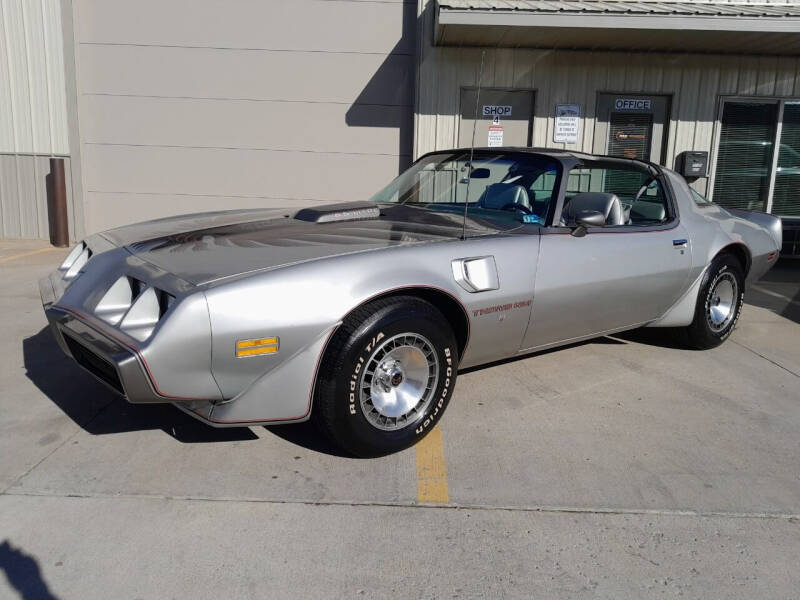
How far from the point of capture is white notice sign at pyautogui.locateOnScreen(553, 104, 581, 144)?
30.7 ft

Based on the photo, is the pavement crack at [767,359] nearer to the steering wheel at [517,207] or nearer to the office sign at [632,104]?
the steering wheel at [517,207]

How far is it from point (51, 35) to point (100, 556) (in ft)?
31.4

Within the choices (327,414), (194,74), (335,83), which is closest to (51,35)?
(194,74)

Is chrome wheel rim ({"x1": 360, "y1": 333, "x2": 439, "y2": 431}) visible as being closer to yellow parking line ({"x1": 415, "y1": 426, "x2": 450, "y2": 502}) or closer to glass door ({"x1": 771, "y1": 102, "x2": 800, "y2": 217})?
yellow parking line ({"x1": 415, "y1": 426, "x2": 450, "y2": 502})

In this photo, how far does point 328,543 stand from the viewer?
8.56 ft

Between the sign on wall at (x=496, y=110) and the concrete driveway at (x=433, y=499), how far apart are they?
5.78 metres

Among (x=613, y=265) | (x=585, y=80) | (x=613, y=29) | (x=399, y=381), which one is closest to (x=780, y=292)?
(x=613, y=29)

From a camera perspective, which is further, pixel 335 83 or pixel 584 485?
pixel 335 83

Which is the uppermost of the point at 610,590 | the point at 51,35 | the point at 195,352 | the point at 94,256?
the point at 51,35

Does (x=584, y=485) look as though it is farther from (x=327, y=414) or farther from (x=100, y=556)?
(x=100, y=556)

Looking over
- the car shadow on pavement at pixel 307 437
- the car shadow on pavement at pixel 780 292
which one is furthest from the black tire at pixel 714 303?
the car shadow on pavement at pixel 307 437

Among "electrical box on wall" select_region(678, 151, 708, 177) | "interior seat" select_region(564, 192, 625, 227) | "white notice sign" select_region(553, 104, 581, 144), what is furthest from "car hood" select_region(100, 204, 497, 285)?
"electrical box on wall" select_region(678, 151, 708, 177)

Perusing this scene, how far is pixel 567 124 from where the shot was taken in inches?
370

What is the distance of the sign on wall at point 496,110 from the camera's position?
942 cm
